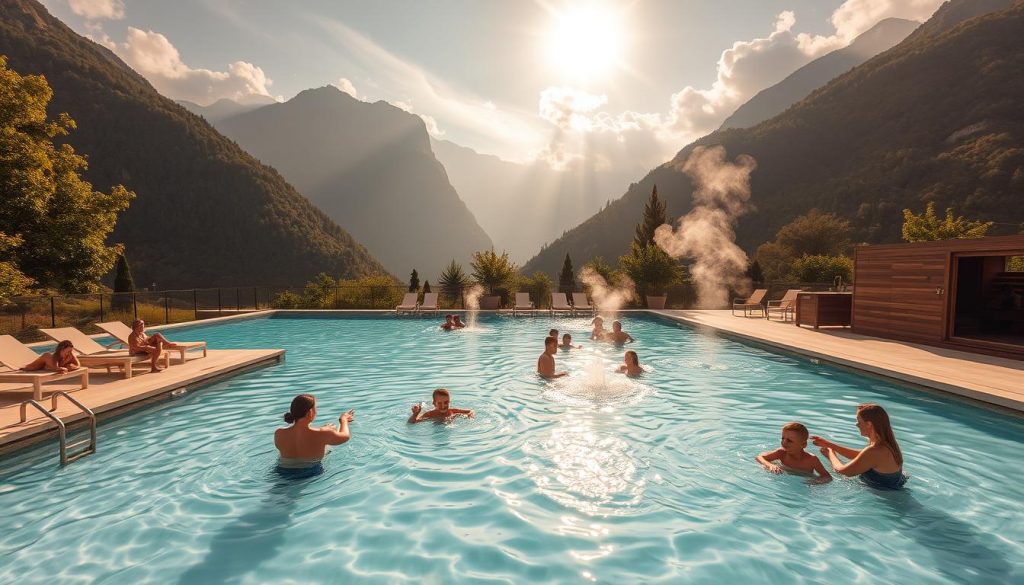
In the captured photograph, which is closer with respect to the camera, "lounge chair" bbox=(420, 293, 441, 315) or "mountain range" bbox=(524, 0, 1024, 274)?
"lounge chair" bbox=(420, 293, 441, 315)

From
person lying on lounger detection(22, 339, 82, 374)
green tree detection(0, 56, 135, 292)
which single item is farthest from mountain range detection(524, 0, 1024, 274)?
person lying on lounger detection(22, 339, 82, 374)

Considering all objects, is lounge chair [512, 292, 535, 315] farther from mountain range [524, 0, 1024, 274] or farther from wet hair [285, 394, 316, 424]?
mountain range [524, 0, 1024, 274]

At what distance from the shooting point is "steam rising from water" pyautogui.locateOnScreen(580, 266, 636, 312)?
70.6 feet

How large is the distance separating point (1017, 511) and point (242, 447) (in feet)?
26.0

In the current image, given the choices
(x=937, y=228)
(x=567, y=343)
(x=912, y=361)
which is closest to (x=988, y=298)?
(x=912, y=361)

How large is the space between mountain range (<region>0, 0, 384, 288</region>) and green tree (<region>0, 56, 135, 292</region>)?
173 ft

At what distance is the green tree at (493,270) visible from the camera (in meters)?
21.2

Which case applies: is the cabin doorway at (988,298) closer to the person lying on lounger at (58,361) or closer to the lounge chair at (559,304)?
the lounge chair at (559,304)


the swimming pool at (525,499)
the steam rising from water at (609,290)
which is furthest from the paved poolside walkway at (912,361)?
the steam rising from water at (609,290)

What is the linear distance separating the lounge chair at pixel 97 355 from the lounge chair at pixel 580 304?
14355mm

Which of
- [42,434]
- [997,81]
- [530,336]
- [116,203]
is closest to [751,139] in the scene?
[997,81]

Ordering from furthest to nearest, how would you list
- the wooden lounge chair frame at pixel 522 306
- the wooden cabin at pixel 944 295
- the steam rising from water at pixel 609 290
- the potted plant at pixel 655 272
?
1. the steam rising from water at pixel 609 290
2. the potted plant at pixel 655 272
3. the wooden lounge chair frame at pixel 522 306
4. the wooden cabin at pixel 944 295

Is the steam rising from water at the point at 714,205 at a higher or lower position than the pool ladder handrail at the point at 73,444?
higher

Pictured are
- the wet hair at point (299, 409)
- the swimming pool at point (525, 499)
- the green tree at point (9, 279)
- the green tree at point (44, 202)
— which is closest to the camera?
the swimming pool at point (525, 499)
